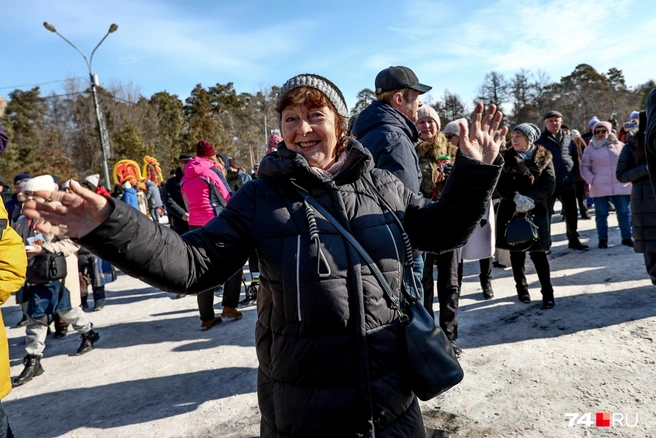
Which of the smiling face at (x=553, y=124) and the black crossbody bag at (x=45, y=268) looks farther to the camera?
the smiling face at (x=553, y=124)

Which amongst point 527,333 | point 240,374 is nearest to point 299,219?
point 240,374

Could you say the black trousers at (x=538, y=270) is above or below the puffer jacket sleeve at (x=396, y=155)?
below

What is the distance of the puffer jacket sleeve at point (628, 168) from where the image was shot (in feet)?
15.3

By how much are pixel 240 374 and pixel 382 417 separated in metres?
2.64

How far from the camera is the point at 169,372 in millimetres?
4023

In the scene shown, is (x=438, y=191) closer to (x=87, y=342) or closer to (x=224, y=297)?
(x=224, y=297)

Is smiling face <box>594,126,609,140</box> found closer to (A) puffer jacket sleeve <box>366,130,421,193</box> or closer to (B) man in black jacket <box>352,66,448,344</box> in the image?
(B) man in black jacket <box>352,66,448,344</box>

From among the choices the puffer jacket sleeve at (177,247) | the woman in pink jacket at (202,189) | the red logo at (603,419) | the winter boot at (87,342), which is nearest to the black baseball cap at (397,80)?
the puffer jacket sleeve at (177,247)

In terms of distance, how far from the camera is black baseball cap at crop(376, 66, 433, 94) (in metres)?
3.06

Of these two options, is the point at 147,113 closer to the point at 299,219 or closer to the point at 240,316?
the point at 240,316

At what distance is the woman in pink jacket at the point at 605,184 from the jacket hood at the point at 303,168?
6940mm

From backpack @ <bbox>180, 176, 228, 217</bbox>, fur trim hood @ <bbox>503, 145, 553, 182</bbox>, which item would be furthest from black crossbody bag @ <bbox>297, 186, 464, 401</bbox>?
backpack @ <bbox>180, 176, 228, 217</bbox>

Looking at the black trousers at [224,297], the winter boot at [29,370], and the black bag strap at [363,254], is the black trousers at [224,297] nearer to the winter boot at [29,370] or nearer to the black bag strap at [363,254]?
the winter boot at [29,370]

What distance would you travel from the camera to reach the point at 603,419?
2.70 meters
